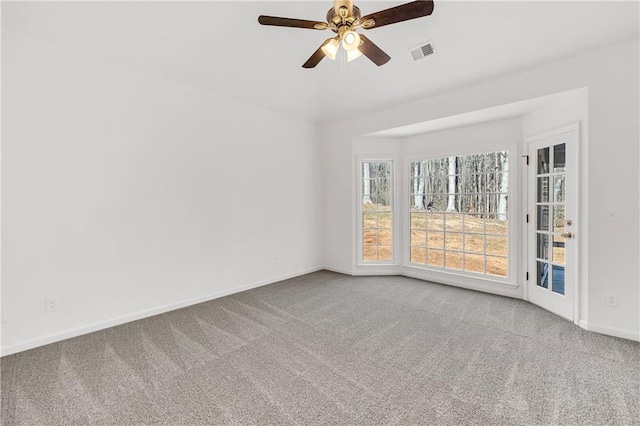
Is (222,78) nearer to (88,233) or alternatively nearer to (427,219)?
(88,233)

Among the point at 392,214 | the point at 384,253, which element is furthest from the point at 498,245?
the point at 384,253

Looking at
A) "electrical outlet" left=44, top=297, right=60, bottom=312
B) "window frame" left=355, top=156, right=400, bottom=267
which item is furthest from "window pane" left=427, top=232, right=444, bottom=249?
"electrical outlet" left=44, top=297, right=60, bottom=312

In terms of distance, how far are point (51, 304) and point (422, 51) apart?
456 cm

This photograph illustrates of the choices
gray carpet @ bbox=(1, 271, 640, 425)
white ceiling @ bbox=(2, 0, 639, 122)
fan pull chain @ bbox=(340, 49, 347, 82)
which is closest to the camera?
gray carpet @ bbox=(1, 271, 640, 425)

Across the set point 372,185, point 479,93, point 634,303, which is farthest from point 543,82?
point 372,185

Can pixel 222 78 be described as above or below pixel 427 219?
above

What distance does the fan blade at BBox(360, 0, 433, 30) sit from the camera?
198 centimetres

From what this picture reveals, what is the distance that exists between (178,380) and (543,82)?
438 centimetres

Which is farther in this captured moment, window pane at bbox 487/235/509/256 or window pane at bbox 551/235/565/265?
window pane at bbox 487/235/509/256

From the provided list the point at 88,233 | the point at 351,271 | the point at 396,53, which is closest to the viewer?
the point at 88,233

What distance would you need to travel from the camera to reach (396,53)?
3420mm

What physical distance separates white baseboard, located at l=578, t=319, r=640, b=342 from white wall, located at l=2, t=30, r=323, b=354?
3.84m

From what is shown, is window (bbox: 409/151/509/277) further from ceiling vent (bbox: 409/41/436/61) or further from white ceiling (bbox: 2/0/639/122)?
ceiling vent (bbox: 409/41/436/61)

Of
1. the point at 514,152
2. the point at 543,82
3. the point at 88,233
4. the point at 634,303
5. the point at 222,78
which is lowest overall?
the point at 634,303
